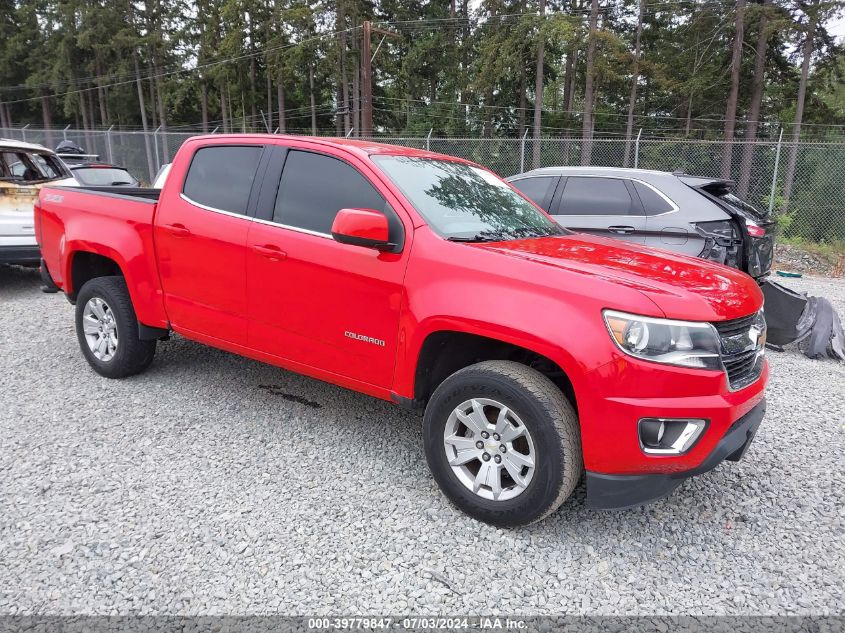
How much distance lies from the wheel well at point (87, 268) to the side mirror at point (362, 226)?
2.62 meters

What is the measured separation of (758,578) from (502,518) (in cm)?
112

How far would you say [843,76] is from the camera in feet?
72.3

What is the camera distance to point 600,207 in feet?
21.5

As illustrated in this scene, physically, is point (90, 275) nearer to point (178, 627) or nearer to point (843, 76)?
point (178, 627)

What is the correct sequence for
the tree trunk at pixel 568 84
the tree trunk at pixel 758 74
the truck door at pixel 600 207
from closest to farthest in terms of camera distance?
the truck door at pixel 600 207 < the tree trunk at pixel 758 74 < the tree trunk at pixel 568 84

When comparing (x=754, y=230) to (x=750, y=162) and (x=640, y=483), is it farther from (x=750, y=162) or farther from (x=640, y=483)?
(x=750, y=162)

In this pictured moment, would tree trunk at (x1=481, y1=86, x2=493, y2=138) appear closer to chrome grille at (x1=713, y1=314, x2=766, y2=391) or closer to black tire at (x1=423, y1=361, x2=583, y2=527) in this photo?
chrome grille at (x1=713, y1=314, x2=766, y2=391)

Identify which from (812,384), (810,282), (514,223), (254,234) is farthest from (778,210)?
(254,234)

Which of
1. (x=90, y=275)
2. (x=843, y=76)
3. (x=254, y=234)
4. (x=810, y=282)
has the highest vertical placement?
(x=843, y=76)

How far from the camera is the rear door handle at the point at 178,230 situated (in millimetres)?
3816

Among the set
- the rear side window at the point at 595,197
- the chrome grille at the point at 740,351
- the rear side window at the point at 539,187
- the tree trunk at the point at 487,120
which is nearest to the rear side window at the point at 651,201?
the rear side window at the point at 595,197

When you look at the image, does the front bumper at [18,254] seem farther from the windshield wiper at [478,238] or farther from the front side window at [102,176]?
the windshield wiper at [478,238]

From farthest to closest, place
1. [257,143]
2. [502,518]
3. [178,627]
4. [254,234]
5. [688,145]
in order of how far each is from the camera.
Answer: [688,145] < [257,143] < [254,234] < [502,518] < [178,627]

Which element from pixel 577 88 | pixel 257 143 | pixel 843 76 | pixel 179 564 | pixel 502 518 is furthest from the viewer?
pixel 577 88
